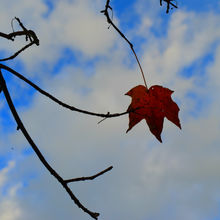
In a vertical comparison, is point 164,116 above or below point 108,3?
below

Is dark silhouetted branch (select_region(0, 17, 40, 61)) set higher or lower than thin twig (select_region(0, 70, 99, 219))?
higher

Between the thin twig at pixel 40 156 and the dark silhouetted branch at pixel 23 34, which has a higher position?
the dark silhouetted branch at pixel 23 34

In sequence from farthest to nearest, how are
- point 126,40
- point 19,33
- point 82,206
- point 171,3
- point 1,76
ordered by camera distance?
point 171,3 → point 126,40 → point 19,33 → point 1,76 → point 82,206

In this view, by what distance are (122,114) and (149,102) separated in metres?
0.41

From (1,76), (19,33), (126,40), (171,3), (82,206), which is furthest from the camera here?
(171,3)

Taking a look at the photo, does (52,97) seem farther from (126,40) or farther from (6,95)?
(126,40)

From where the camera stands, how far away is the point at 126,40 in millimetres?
1935

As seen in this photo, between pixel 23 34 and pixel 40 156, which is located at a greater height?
pixel 23 34

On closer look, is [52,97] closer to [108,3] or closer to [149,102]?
[149,102]

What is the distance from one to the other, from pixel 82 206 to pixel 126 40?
0.82 meters

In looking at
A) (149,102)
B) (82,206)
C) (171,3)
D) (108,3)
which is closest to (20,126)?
(82,206)

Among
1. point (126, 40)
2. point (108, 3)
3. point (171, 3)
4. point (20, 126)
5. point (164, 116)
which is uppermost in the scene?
point (171, 3)

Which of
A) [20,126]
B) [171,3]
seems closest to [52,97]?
[20,126]

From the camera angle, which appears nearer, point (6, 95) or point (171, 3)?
point (6, 95)
